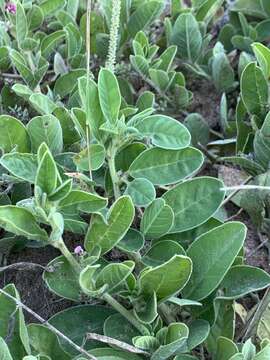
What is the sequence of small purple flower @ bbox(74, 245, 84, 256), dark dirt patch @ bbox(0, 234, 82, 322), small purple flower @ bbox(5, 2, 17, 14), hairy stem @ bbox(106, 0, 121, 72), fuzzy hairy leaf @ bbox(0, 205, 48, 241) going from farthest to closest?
small purple flower @ bbox(5, 2, 17, 14) < dark dirt patch @ bbox(0, 234, 82, 322) < hairy stem @ bbox(106, 0, 121, 72) < small purple flower @ bbox(74, 245, 84, 256) < fuzzy hairy leaf @ bbox(0, 205, 48, 241)

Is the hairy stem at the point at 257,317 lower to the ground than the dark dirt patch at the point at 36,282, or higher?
higher

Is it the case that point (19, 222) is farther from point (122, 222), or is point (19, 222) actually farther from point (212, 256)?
point (212, 256)

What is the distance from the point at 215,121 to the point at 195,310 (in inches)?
33.2

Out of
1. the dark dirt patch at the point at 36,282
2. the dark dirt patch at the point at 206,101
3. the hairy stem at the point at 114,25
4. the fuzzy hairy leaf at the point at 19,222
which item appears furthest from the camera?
the dark dirt patch at the point at 206,101

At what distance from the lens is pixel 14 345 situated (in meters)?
1.29

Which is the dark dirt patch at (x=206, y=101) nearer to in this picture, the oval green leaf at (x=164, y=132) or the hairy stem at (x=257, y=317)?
the oval green leaf at (x=164, y=132)

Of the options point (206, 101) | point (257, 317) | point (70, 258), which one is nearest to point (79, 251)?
point (70, 258)

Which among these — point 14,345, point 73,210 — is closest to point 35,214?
point 73,210

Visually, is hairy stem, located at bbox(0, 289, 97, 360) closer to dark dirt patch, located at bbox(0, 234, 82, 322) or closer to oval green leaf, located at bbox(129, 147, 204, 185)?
dark dirt patch, located at bbox(0, 234, 82, 322)

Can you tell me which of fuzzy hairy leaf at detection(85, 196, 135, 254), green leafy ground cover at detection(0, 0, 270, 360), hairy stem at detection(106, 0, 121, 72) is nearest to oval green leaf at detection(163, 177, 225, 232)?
green leafy ground cover at detection(0, 0, 270, 360)

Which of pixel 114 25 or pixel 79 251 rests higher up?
pixel 114 25

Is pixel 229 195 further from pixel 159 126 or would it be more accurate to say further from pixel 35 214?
pixel 35 214

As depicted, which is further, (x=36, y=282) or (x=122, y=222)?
(x=36, y=282)

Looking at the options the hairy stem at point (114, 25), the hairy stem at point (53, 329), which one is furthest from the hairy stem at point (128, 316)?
the hairy stem at point (114, 25)
